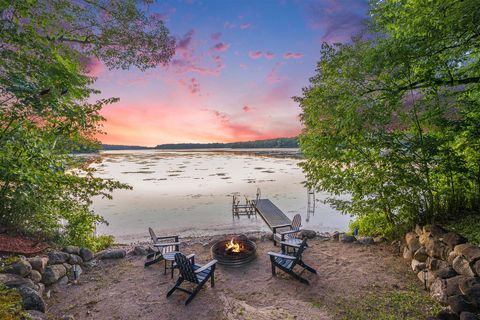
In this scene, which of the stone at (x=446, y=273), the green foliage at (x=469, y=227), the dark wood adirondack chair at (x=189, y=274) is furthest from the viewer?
the dark wood adirondack chair at (x=189, y=274)

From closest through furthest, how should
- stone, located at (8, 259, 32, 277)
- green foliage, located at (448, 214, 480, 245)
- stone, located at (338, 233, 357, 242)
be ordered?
stone, located at (8, 259, 32, 277)
green foliage, located at (448, 214, 480, 245)
stone, located at (338, 233, 357, 242)

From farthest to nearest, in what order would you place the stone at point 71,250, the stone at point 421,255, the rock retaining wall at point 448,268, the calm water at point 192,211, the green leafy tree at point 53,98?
the calm water at point 192,211 < the stone at point 71,250 < the stone at point 421,255 < the rock retaining wall at point 448,268 < the green leafy tree at point 53,98

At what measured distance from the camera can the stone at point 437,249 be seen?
5.07 metres

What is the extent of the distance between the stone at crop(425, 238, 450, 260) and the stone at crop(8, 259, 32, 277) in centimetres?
934

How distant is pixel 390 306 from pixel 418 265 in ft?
5.79

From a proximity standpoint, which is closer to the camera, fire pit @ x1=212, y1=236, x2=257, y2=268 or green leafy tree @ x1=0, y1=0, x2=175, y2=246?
green leafy tree @ x1=0, y1=0, x2=175, y2=246

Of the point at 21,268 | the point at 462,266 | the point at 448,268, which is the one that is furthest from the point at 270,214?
the point at 21,268

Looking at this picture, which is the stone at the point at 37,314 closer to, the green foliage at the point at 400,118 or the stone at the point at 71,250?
the stone at the point at 71,250

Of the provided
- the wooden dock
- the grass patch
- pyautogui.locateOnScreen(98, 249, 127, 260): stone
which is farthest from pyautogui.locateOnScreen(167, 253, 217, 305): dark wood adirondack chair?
the wooden dock

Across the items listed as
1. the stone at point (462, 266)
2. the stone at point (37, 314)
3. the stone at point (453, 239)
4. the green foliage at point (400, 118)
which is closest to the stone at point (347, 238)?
the green foliage at point (400, 118)

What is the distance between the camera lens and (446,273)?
466 centimetres

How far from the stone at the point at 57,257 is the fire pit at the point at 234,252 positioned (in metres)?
4.12

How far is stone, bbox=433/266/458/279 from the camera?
4.61m

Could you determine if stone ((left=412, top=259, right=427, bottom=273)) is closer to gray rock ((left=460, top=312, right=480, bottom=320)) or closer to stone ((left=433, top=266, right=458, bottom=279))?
stone ((left=433, top=266, right=458, bottom=279))
